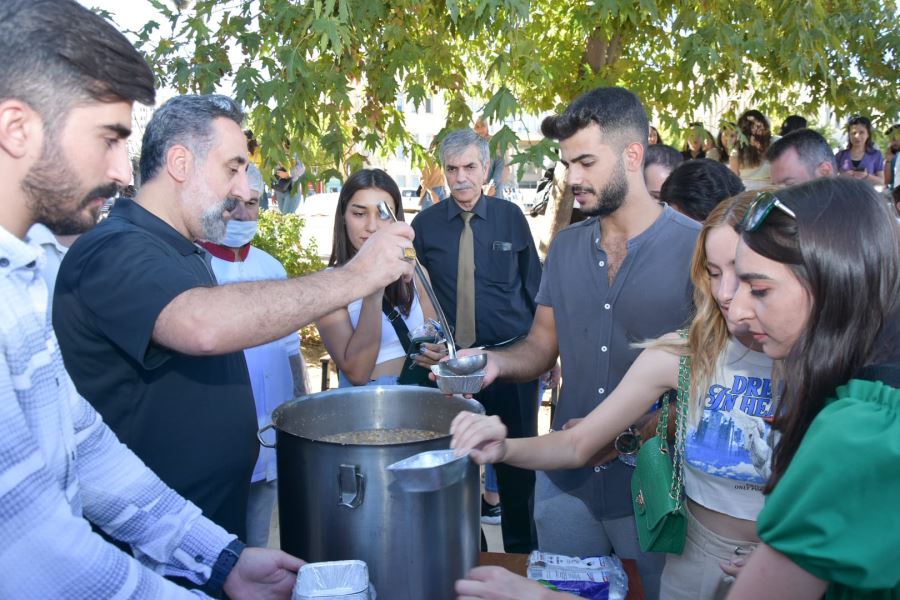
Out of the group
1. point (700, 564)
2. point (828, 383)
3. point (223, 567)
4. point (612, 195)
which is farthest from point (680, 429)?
point (223, 567)

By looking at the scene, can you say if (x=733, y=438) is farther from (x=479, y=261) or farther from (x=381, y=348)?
(x=479, y=261)

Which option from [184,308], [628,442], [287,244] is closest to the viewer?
[184,308]

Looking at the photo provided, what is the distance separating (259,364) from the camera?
3031 millimetres

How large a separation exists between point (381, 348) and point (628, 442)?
1.35 metres

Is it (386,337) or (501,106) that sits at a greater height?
(501,106)

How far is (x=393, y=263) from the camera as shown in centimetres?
197

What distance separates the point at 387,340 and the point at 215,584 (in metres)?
1.83

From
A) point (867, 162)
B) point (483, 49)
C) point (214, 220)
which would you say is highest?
point (483, 49)

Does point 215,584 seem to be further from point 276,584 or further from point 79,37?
point 79,37

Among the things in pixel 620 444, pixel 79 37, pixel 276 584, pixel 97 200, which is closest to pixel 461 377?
pixel 620 444

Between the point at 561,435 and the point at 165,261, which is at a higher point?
the point at 165,261

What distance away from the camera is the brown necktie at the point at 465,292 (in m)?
4.26

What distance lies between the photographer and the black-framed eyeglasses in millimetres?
1332

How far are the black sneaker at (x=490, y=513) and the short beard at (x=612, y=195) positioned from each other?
2.42m
